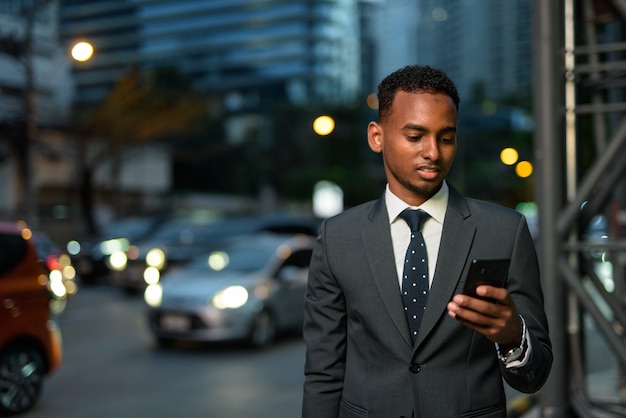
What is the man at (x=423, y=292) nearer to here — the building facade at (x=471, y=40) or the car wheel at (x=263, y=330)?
the car wheel at (x=263, y=330)

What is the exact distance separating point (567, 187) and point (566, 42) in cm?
97

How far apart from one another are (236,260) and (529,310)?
10528mm

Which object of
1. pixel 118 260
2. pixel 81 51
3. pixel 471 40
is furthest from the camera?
pixel 471 40

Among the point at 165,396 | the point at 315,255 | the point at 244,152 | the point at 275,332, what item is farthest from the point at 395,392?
the point at 244,152

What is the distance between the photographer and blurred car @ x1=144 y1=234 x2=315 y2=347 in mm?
11562

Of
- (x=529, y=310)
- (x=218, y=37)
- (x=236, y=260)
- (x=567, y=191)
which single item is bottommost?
(x=236, y=260)

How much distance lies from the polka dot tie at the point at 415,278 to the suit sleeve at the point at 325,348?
0.24m

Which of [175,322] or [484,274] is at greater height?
[484,274]

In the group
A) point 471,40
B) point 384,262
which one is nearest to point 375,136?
point 384,262

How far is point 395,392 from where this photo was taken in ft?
8.29

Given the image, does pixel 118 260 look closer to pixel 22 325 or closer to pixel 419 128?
pixel 22 325

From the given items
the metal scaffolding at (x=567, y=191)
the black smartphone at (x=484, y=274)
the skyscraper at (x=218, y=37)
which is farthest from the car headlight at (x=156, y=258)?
the skyscraper at (x=218, y=37)

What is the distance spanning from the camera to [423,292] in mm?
2535

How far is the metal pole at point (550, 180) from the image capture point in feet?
18.6
